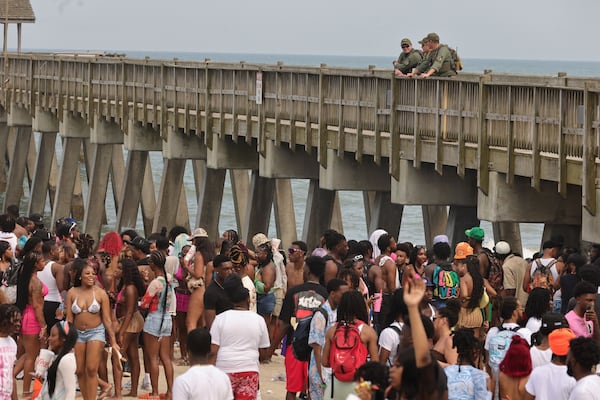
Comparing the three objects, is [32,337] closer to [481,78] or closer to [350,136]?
[481,78]

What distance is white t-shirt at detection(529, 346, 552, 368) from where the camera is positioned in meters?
11.0

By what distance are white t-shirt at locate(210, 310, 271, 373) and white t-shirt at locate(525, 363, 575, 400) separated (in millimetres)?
2368

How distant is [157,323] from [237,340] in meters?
2.74

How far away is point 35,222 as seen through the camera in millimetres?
20625

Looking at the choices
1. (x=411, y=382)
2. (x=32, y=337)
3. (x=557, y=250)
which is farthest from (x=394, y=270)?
(x=411, y=382)

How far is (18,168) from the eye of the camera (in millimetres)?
43594

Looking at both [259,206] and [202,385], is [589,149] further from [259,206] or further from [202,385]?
[259,206]

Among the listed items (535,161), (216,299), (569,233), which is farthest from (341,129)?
(216,299)

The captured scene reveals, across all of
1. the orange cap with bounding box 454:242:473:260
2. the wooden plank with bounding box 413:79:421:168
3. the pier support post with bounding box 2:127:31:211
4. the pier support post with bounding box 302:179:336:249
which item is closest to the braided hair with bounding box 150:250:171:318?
the orange cap with bounding box 454:242:473:260

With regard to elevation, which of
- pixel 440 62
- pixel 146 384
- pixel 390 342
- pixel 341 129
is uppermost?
pixel 440 62

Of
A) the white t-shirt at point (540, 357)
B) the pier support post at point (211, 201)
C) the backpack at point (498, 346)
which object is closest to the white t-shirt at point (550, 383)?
the white t-shirt at point (540, 357)

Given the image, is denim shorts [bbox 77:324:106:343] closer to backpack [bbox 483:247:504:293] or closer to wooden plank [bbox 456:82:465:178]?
backpack [bbox 483:247:504:293]

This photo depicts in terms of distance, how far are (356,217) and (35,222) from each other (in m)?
46.1

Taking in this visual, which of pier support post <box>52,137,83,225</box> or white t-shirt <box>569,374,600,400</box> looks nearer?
white t-shirt <box>569,374,600,400</box>
